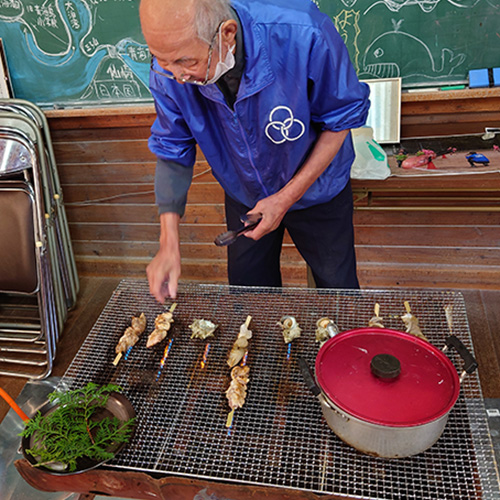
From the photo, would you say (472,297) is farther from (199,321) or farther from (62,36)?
(62,36)

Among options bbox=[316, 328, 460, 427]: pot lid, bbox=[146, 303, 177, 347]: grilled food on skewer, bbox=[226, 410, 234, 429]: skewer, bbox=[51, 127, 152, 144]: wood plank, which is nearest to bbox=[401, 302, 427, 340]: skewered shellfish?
bbox=[316, 328, 460, 427]: pot lid

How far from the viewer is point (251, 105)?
6.49 feet

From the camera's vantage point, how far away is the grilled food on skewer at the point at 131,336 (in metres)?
2.07

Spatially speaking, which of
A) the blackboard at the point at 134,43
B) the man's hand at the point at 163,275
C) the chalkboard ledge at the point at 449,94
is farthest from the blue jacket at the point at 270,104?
the blackboard at the point at 134,43

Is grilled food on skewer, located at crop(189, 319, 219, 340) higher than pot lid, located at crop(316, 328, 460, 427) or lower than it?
lower

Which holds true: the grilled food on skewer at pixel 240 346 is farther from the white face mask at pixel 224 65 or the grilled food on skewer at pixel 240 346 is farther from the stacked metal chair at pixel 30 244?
the stacked metal chair at pixel 30 244

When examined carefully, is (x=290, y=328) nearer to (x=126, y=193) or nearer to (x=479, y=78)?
(x=479, y=78)

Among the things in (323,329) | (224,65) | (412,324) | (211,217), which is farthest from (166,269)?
(211,217)

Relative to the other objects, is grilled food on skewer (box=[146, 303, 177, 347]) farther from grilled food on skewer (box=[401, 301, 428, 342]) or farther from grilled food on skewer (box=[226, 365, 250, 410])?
grilled food on skewer (box=[401, 301, 428, 342])

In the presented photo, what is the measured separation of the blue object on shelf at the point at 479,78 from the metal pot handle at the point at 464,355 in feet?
6.77

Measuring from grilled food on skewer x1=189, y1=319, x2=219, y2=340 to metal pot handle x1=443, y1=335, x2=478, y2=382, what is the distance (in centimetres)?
94

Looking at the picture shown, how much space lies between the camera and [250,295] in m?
2.32

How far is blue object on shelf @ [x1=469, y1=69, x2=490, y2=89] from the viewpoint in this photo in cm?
312

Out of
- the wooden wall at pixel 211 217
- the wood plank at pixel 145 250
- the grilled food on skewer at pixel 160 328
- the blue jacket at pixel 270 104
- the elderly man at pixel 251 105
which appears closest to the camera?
the elderly man at pixel 251 105
